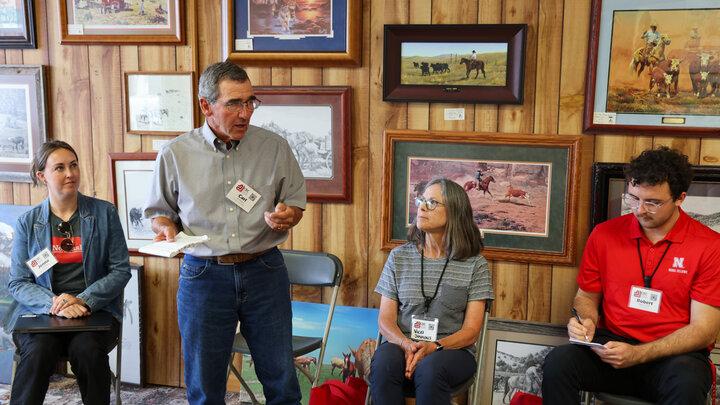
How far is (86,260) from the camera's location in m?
2.84

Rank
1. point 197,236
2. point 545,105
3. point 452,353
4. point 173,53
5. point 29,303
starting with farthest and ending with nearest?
point 173,53 → point 545,105 → point 29,303 → point 452,353 → point 197,236

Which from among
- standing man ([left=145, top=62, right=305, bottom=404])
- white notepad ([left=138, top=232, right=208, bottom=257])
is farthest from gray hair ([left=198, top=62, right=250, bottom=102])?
white notepad ([left=138, top=232, right=208, bottom=257])

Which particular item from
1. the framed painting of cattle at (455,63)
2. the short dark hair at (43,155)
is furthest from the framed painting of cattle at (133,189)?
the framed painting of cattle at (455,63)

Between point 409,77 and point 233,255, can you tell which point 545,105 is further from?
point 233,255

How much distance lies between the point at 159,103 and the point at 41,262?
1.12 m

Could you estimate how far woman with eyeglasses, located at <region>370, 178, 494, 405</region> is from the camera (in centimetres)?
240

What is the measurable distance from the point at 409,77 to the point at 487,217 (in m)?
0.85

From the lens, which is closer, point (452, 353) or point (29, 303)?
point (452, 353)

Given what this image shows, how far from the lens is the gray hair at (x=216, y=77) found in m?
2.19

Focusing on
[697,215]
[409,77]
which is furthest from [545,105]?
[697,215]

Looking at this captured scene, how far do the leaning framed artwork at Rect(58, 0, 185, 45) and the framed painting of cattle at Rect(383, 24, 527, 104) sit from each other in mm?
1256

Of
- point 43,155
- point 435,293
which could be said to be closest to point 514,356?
point 435,293

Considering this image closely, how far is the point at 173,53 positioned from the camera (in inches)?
131

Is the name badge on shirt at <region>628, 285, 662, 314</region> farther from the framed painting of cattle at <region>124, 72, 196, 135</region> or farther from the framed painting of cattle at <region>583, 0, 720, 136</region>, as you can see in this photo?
the framed painting of cattle at <region>124, 72, 196, 135</region>
